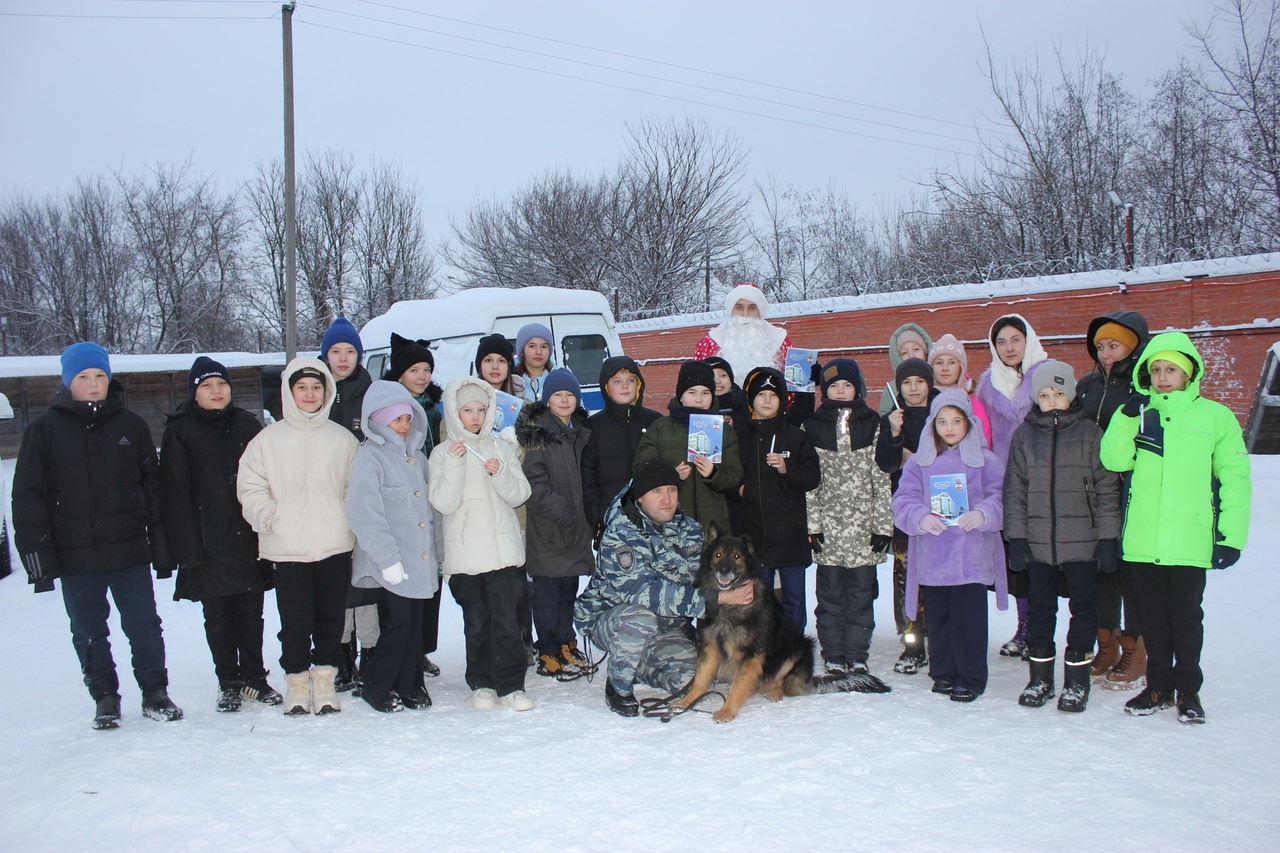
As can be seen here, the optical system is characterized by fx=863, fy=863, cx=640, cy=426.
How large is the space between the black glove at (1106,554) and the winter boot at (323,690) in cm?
405

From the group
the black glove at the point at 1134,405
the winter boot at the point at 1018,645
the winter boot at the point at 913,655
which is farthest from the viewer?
the winter boot at the point at 1018,645

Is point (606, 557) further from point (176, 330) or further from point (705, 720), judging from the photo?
point (176, 330)

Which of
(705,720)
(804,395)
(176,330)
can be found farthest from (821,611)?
(176,330)

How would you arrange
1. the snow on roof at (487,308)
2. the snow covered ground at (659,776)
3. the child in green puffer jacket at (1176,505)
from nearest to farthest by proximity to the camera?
the snow covered ground at (659,776), the child in green puffer jacket at (1176,505), the snow on roof at (487,308)

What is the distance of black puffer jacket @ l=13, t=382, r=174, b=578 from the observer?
14.0 ft

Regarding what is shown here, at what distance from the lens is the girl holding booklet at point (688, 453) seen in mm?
5039

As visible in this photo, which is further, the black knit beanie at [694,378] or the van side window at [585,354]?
the van side window at [585,354]

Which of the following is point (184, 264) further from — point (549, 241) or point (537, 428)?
point (537, 428)

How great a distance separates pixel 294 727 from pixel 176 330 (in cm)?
3487

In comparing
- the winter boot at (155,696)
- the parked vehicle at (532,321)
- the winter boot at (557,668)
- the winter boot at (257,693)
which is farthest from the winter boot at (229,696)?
the parked vehicle at (532,321)

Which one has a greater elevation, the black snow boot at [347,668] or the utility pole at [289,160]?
the utility pole at [289,160]

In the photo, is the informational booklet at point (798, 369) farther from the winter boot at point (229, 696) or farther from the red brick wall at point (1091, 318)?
the red brick wall at point (1091, 318)

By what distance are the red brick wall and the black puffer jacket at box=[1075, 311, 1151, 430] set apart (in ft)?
23.4

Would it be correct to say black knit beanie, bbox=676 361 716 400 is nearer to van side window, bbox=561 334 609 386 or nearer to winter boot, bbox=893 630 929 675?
winter boot, bbox=893 630 929 675
